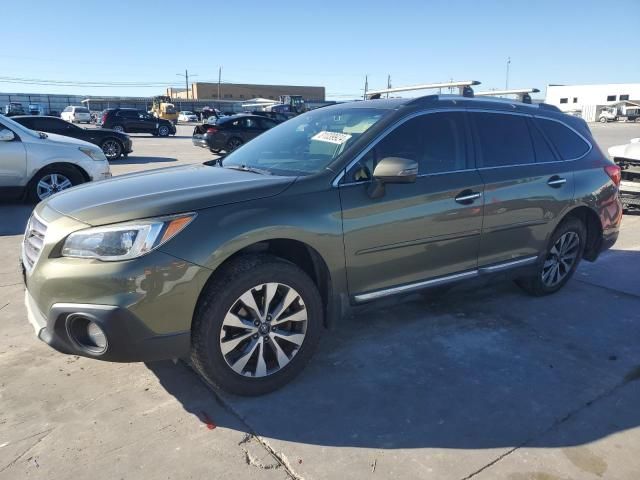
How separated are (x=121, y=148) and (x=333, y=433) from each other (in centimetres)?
1501

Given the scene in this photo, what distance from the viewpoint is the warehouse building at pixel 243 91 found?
3971 inches

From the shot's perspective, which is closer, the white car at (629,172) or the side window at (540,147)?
the side window at (540,147)

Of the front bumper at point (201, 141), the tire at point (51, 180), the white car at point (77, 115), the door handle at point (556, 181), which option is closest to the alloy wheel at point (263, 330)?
the door handle at point (556, 181)

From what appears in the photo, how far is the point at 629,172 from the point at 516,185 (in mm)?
5460

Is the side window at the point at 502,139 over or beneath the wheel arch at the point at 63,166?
over

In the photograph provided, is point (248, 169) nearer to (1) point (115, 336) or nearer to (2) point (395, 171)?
(2) point (395, 171)

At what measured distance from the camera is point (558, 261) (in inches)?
187

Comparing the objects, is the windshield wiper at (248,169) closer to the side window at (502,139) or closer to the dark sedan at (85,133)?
the side window at (502,139)

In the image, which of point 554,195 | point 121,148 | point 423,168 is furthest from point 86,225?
point 121,148

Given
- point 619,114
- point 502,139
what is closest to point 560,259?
point 502,139

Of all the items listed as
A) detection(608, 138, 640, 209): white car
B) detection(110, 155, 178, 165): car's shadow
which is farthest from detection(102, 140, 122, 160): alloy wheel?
detection(608, 138, 640, 209): white car

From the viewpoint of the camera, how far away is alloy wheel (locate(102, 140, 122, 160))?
619 inches

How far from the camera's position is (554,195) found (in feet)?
14.4

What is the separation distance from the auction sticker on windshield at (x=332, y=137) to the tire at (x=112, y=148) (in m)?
13.6
